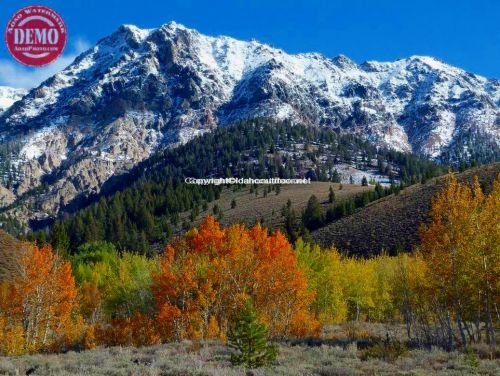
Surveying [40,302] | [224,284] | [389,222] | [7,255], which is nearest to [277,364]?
[224,284]

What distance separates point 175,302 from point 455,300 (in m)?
25.2

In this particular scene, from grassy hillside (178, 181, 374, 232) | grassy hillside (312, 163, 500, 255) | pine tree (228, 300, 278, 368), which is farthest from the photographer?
grassy hillside (178, 181, 374, 232)

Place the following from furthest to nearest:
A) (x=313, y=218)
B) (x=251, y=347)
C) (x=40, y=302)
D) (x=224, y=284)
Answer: (x=313, y=218) < (x=40, y=302) < (x=224, y=284) < (x=251, y=347)

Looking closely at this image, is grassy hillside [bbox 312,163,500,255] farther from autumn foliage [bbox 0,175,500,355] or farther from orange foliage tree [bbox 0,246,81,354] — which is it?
orange foliage tree [bbox 0,246,81,354]

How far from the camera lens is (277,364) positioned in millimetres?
21719

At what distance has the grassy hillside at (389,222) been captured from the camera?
358 ft

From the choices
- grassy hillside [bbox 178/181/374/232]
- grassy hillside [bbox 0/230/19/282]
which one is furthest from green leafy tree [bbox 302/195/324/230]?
grassy hillside [bbox 0/230/19/282]

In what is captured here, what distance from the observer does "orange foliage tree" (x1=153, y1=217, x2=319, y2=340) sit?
43.8 metres

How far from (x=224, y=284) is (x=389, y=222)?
78.3 m

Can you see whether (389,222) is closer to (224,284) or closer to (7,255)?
(224,284)

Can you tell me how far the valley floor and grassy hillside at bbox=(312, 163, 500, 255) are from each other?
266ft

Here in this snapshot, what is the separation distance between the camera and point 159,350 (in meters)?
27.2

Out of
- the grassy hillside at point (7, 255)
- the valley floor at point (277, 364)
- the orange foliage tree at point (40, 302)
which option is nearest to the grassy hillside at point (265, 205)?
the grassy hillside at point (7, 255)

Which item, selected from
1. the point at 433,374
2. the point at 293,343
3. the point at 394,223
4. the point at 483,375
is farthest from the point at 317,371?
the point at 394,223
